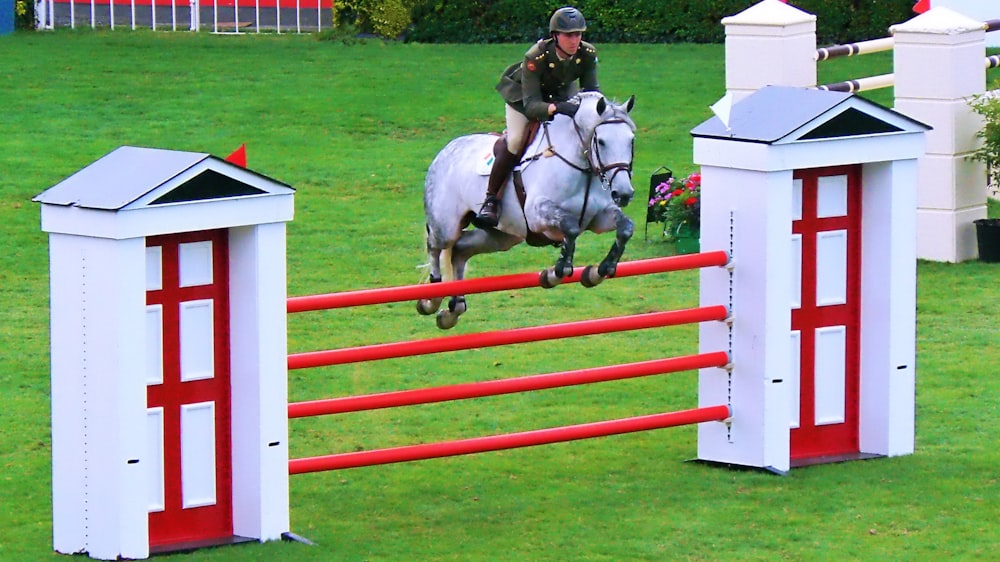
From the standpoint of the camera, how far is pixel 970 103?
14.5 metres

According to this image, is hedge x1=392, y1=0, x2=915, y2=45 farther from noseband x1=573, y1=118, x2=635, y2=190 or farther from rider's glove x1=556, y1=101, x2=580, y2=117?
noseband x1=573, y1=118, x2=635, y2=190

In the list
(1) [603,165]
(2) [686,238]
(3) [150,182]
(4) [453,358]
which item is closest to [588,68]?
(1) [603,165]

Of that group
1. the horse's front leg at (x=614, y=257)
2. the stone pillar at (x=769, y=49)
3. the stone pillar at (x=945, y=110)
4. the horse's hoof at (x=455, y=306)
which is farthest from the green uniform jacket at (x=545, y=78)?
the stone pillar at (x=945, y=110)

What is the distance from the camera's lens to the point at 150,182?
7312mm

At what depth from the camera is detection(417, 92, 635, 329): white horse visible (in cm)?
827

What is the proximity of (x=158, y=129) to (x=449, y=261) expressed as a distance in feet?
34.0

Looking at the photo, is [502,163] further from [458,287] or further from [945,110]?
[945,110]

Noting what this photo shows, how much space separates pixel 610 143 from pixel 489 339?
1.00m

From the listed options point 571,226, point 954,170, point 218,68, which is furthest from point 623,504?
point 218,68

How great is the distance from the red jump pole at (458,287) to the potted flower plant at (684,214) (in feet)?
18.3

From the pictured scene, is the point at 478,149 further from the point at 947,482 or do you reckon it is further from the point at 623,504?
the point at 947,482

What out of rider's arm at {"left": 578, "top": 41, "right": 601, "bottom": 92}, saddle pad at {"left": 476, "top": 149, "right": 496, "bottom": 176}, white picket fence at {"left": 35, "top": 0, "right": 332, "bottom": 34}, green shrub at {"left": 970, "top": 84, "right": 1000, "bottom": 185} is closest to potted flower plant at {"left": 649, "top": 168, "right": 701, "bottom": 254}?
green shrub at {"left": 970, "top": 84, "right": 1000, "bottom": 185}

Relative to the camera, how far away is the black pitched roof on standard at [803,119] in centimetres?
880

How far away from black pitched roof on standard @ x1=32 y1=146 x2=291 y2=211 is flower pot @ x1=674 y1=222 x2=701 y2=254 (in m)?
7.20
